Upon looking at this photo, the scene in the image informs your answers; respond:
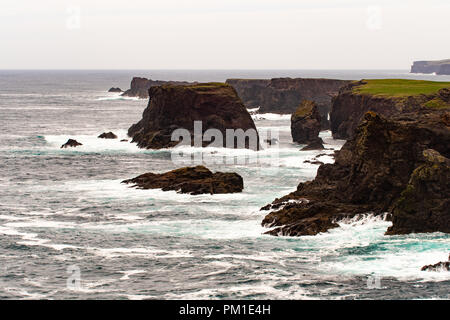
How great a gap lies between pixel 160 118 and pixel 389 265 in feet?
214

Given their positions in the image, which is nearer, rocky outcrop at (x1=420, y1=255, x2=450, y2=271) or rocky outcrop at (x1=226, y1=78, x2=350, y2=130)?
rocky outcrop at (x1=420, y1=255, x2=450, y2=271)

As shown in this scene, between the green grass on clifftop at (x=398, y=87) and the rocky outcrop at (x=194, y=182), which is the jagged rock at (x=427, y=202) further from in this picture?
the green grass on clifftop at (x=398, y=87)

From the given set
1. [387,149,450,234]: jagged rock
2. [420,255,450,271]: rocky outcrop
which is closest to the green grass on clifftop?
[387,149,450,234]: jagged rock

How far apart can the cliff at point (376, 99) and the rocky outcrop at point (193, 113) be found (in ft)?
53.0

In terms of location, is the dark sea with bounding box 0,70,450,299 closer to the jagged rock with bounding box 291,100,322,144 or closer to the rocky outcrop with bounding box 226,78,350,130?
the jagged rock with bounding box 291,100,322,144

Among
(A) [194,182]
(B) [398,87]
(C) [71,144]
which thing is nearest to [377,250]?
(A) [194,182]

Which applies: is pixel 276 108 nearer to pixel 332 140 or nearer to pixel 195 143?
pixel 332 140

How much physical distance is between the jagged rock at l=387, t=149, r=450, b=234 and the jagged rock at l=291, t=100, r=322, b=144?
57717mm

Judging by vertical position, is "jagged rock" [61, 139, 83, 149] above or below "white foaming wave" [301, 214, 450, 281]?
below

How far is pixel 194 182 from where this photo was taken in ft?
204

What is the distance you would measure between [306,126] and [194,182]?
4493 centimetres

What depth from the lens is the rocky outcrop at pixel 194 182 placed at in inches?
2430

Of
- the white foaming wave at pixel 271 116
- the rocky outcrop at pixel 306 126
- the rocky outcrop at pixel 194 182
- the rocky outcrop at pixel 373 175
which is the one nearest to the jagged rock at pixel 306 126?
the rocky outcrop at pixel 306 126

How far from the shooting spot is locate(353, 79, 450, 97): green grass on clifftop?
10094 centimetres
